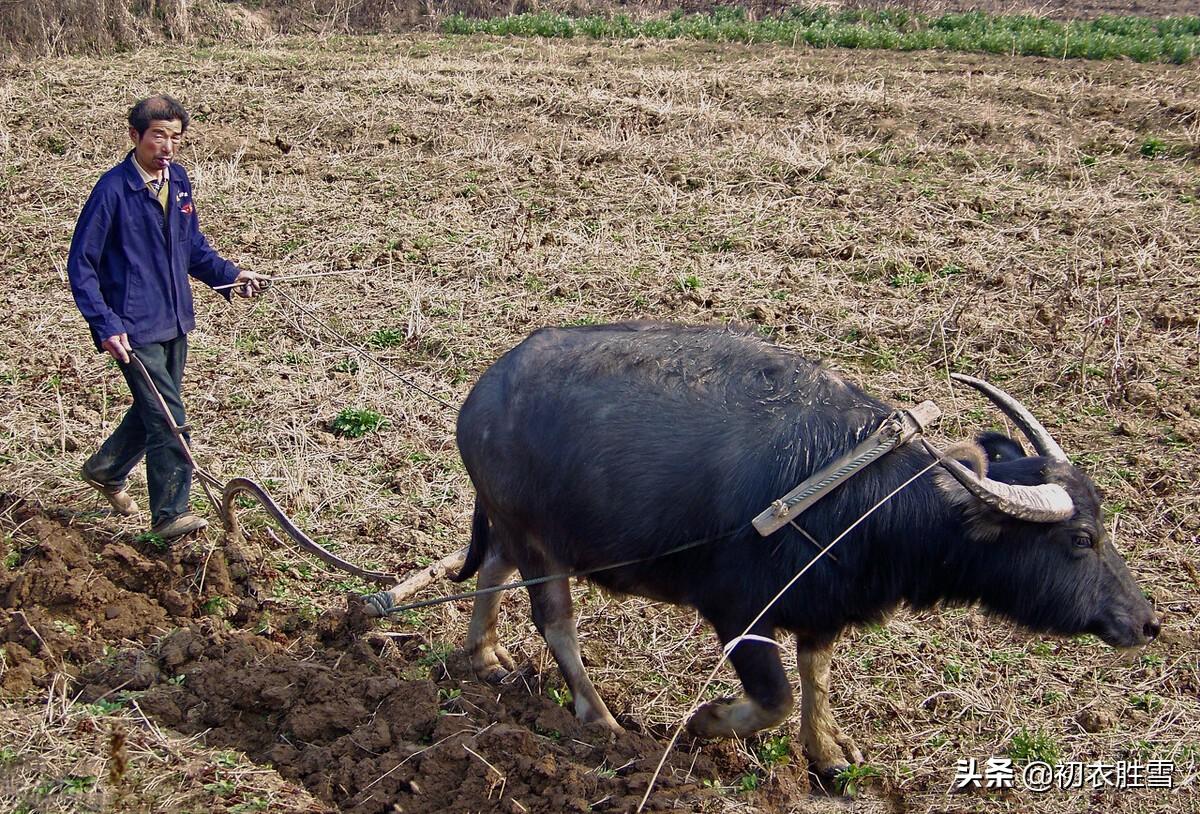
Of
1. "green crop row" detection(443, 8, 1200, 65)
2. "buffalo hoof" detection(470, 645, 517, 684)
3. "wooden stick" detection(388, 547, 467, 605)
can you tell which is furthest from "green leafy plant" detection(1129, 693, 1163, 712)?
"green crop row" detection(443, 8, 1200, 65)

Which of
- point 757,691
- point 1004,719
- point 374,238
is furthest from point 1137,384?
point 374,238

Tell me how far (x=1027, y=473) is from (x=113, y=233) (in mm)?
3799

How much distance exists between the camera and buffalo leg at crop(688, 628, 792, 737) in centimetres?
402

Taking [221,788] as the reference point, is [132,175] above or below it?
above

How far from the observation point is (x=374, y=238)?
881 centimetres

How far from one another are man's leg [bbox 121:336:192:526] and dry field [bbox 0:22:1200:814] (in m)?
0.24

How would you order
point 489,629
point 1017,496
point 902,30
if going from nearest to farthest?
point 1017,496, point 489,629, point 902,30

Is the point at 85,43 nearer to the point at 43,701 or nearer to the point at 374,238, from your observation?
the point at 374,238

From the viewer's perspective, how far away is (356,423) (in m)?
6.43

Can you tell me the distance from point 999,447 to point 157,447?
361cm

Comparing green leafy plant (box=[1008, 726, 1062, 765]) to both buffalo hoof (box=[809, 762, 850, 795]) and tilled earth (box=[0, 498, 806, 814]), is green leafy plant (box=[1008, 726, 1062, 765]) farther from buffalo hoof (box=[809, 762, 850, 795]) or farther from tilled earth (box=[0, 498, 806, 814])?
tilled earth (box=[0, 498, 806, 814])

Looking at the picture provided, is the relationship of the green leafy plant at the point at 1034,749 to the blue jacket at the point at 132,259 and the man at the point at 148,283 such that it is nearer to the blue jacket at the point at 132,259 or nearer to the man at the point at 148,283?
the man at the point at 148,283

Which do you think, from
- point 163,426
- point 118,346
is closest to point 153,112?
point 118,346

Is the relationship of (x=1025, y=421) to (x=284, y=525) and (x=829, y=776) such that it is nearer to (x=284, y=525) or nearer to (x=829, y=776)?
(x=829, y=776)
